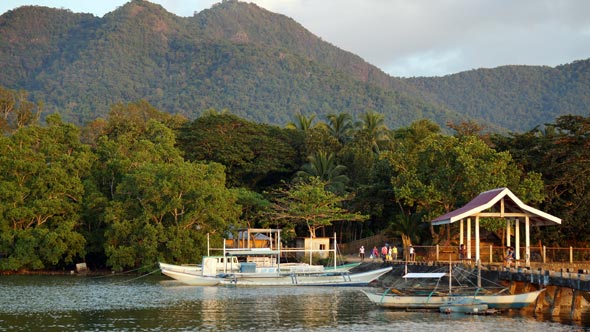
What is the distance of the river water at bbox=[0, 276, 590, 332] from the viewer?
29.1 metres

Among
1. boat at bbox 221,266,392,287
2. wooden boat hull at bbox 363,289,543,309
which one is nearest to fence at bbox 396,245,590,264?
boat at bbox 221,266,392,287

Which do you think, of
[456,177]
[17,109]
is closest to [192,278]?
[456,177]

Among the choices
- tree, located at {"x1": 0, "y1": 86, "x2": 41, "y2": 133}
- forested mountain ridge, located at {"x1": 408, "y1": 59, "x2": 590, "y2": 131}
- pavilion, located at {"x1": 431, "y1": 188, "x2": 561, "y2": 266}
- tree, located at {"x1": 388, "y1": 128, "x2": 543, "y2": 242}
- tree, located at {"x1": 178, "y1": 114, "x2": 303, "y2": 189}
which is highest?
forested mountain ridge, located at {"x1": 408, "y1": 59, "x2": 590, "y2": 131}

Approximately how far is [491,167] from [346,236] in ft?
81.5

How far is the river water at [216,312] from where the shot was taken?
95.5 ft

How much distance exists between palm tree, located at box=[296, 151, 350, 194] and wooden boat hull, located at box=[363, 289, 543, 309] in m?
34.8

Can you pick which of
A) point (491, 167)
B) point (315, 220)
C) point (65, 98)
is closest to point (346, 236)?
point (315, 220)

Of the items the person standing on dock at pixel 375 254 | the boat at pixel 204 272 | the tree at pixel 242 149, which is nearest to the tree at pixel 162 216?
the boat at pixel 204 272

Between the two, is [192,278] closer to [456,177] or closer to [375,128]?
[456,177]

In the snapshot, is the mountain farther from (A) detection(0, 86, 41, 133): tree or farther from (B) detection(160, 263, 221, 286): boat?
(B) detection(160, 263, 221, 286): boat

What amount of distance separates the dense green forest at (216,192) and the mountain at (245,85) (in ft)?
246

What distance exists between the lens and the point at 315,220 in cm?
6269

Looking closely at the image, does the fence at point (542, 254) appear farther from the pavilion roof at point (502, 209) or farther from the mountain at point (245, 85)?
the mountain at point (245, 85)

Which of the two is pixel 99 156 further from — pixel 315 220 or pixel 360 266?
pixel 360 266
